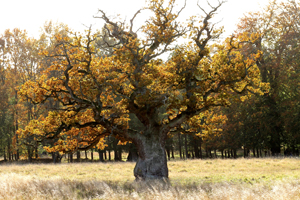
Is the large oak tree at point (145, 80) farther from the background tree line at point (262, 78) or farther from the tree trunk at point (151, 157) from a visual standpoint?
the background tree line at point (262, 78)

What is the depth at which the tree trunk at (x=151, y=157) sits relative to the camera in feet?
50.5

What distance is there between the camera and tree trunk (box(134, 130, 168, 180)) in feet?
50.5

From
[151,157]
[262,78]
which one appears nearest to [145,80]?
[151,157]

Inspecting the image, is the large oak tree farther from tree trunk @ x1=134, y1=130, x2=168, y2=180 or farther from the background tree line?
the background tree line

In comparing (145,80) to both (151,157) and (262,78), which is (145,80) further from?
(262,78)

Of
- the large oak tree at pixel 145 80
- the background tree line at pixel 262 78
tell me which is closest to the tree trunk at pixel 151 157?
the large oak tree at pixel 145 80

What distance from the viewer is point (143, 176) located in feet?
50.8

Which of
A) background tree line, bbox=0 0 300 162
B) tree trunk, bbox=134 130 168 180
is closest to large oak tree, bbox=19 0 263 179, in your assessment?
tree trunk, bbox=134 130 168 180

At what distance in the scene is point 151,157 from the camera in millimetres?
15586

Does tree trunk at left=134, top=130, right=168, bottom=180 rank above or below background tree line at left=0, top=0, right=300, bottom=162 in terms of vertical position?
below

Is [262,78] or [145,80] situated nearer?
[145,80]

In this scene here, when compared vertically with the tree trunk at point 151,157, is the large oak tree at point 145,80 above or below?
above

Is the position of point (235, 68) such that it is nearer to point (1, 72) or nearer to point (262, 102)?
point (262, 102)

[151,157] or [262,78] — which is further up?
[262,78]
